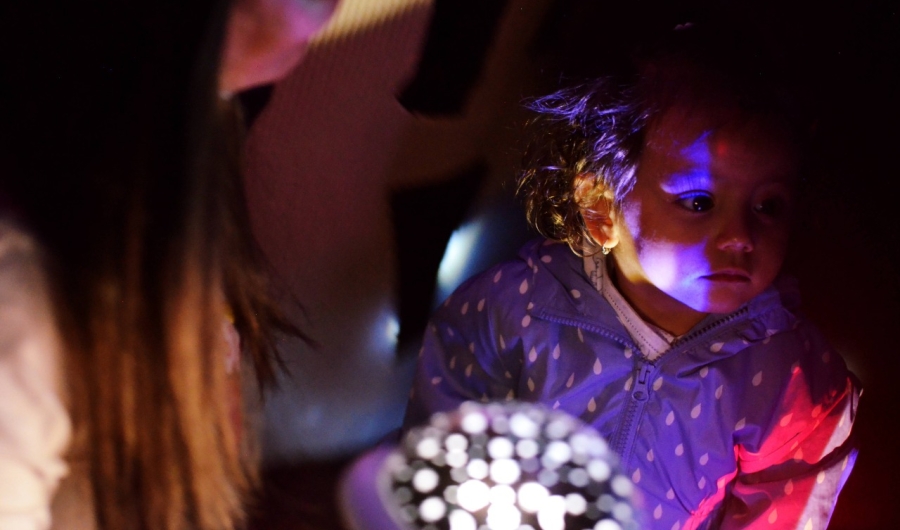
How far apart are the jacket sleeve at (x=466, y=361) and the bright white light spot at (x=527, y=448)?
0.06 metres

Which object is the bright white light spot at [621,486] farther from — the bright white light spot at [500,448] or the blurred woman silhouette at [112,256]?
the blurred woman silhouette at [112,256]

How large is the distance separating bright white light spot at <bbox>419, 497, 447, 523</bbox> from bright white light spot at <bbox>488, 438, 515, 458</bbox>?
0.27ft

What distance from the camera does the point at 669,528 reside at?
74 centimetres

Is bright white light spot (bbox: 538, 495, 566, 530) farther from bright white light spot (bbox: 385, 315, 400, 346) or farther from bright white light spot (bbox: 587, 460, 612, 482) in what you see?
bright white light spot (bbox: 385, 315, 400, 346)

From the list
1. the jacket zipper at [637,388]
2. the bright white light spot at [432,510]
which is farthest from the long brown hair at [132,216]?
the jacket zipper at [637,388]

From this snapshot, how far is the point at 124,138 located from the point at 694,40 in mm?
519

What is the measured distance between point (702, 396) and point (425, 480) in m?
0.33

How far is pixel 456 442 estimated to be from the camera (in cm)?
79

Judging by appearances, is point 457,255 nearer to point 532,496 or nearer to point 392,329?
point 392,329

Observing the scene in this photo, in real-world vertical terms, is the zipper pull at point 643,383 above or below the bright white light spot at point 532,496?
above

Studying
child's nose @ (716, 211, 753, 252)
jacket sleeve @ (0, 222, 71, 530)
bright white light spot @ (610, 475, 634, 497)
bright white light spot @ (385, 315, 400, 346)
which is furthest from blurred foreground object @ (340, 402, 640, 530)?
jacket sleeve @ (0, 222, 71, 530)

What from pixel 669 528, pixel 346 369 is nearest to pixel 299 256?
pixel 346 369

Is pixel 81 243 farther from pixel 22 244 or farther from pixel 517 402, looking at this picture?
pixel 517 402

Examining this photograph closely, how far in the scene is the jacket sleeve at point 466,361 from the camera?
0.79 metres
